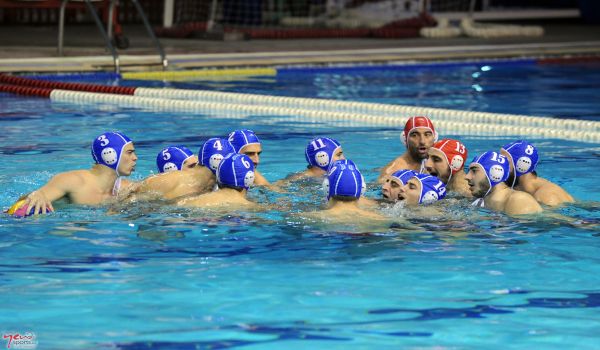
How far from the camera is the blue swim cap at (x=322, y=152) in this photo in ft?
24.0

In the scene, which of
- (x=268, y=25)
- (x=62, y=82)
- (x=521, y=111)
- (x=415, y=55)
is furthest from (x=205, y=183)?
(x=268, y=25)

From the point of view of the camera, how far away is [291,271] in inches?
202

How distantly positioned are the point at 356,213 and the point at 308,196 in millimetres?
1076

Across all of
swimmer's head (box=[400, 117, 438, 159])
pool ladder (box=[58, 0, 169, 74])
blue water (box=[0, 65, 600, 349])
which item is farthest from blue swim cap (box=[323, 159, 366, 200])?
pool ladder (box=[58, 0, 169, 74])

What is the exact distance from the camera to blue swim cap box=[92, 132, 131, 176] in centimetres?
→ 639

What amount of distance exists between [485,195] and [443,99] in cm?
622

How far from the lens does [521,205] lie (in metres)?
6.14

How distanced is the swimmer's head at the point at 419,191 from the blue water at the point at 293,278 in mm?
139

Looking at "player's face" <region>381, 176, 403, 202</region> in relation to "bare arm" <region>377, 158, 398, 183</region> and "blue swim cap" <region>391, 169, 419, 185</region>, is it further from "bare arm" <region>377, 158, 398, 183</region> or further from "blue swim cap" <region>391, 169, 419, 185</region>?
"bare arm" <region>377, 158, 398, 183</region>

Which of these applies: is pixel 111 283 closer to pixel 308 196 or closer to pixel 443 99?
pixel 308 196

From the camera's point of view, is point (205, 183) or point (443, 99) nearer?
point (205, 183)

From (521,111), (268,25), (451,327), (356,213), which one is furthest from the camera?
(268,25)

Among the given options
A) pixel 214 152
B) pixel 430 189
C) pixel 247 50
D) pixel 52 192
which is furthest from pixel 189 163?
pixel 247 50

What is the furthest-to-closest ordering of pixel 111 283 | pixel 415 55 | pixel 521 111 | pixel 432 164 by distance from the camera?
pixel 415 55
pixel 521 111
pixel 432 164
pixel 111 283
